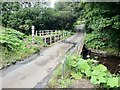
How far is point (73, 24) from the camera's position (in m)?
42.7

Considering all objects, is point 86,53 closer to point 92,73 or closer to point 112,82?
point 92,73

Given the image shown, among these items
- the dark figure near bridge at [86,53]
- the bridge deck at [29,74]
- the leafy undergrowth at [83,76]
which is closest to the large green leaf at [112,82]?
the leafy undergrowth at [83,76]

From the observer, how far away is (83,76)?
8.41 m

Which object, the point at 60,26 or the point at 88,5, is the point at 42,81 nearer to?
the point at 88,5

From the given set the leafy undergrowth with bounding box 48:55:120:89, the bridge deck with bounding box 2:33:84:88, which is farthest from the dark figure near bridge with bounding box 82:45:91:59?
the leafy undergrowth with bounding box 48:55:120:89

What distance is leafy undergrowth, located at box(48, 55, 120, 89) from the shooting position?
293 inches

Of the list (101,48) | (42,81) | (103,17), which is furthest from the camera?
(101,48)

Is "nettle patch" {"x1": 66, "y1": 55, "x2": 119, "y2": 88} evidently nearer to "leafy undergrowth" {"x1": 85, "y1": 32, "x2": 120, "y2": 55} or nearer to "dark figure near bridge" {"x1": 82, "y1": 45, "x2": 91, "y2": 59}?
"dark figure near bridge" {"x1": 82, "y1": 45, "x2": 91, "y2": 59}

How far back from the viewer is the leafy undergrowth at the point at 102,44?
19.1 m

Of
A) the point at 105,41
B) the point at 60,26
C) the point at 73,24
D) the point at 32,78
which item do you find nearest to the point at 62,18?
the point at 60,26

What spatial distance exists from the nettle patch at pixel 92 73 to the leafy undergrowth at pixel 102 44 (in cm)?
969

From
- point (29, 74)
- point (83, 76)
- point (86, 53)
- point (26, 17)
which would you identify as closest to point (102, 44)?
point (86, 53)

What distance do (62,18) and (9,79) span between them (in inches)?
1133

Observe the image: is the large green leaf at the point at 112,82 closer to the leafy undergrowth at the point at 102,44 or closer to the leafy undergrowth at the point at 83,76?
the leafy undergrowth at the point at 83,76
